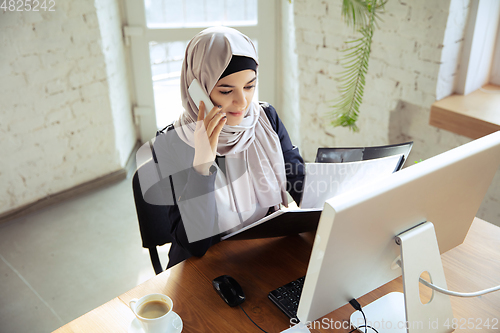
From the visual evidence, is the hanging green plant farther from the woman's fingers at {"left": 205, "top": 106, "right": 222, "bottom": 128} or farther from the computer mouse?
the computer mouse

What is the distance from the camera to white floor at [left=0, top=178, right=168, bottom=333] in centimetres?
192

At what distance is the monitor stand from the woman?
0.50 metres

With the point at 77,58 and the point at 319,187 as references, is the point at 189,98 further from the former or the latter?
the point at 77,58

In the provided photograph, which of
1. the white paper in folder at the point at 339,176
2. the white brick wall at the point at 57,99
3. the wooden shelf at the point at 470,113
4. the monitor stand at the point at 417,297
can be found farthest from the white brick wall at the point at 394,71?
the monitor stand at the point at 417,297

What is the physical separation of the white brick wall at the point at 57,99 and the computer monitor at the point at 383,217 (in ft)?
7.31

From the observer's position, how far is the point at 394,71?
2.29 metres

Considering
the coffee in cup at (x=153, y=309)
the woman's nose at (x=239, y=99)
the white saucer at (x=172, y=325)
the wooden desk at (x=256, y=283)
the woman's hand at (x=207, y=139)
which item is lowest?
the wooden desk at (x=256, y=283)

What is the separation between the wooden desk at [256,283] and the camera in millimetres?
954

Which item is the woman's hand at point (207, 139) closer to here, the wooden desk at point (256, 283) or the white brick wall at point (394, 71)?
the wooden desk at point (256, 283)

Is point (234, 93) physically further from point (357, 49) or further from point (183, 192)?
point (357, 49)

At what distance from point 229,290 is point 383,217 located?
46cm

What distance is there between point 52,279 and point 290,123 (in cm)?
200

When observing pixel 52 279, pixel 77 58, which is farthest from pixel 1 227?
pixel 77 58

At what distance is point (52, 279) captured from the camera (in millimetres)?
2096
